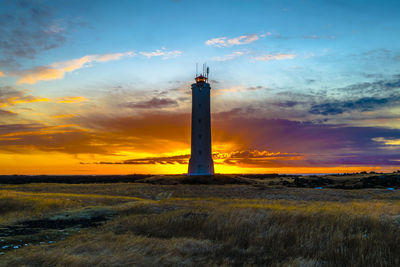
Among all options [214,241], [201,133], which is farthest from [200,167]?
[214,241]

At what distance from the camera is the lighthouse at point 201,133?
180 ft

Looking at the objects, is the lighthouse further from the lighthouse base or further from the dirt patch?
the dirt patch

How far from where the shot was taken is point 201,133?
55156 millimetres

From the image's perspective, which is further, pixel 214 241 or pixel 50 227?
pixel 50 227

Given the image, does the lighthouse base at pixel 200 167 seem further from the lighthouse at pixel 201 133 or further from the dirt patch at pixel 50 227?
the dirt patch at pixel 50 227

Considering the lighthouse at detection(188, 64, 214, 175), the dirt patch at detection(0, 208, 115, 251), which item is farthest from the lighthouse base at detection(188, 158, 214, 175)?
the dirt patch at detection(0, 208, 115, 251)

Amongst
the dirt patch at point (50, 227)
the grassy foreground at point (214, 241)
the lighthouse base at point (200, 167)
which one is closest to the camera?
the grassy foreground at point (214, 241)

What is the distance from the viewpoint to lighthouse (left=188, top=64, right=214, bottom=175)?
180 feet

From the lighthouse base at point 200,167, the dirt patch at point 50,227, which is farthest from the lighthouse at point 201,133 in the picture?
the dirt patch at point 50,227

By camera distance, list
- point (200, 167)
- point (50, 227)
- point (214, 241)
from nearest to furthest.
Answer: point (214, 241) < point (50, 227) < point (200, 167)

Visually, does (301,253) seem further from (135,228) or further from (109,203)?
(109,203)

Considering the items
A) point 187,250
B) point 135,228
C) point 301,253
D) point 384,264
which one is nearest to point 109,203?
point 135,228

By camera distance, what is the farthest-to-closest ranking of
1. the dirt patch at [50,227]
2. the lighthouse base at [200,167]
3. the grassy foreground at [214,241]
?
the lighthouse base at [200,167], the dirt patch at [50,227], the grassy foreground at [214,241]

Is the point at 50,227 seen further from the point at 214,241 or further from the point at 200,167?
the point at 200,167
